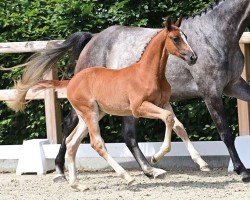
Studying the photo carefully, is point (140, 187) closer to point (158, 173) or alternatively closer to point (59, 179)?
point (158, 173)

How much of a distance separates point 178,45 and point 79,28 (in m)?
2.94

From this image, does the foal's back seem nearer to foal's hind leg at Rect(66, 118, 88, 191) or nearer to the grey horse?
foal's hind leg at Rect(66, 118, 88, 191)

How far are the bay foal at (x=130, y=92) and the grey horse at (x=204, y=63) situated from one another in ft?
2.11

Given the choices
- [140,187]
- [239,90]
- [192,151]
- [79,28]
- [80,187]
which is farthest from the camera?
[79,28]

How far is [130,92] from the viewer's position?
828 cm

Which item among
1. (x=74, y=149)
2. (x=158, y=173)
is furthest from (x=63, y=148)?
(x=158, y=173)

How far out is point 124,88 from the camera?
835cm

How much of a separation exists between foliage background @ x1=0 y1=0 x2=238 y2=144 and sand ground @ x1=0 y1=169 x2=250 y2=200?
30.6 inches

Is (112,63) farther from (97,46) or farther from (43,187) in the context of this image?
(43,187)

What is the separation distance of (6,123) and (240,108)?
295cm

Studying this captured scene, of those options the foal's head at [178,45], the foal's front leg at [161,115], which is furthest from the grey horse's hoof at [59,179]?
the foal's head at [178,45]

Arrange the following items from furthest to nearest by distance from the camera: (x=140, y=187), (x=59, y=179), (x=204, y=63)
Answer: (x=59, y=179) → (x=204, y=63) → (x=140, y=187)

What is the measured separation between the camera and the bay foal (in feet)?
26.3

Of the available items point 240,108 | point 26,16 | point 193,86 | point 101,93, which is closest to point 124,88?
point 101,93
